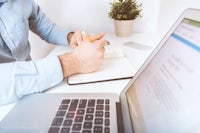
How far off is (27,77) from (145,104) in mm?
343

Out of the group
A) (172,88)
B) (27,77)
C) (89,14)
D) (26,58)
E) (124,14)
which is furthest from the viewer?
(89,14)

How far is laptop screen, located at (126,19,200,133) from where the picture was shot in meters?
0.28

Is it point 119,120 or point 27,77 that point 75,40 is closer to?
point 27,77

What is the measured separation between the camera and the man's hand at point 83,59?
0.63 m

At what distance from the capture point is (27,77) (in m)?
0.57

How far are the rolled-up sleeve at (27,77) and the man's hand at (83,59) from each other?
0.03 metres

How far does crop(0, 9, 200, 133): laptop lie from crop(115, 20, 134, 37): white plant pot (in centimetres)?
61

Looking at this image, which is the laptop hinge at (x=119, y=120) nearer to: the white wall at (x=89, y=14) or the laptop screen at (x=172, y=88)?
the laptop screen at (x=172, y=88)

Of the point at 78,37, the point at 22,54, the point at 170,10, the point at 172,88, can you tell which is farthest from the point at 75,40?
the point at 172,88

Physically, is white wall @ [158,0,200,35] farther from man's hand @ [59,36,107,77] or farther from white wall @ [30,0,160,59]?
man's hand @ [59,36,107,77]

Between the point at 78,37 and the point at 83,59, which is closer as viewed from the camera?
the point at 83,59

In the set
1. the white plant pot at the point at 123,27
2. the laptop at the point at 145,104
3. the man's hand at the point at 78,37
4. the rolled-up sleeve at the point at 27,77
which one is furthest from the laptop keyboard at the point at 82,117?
the white plant pot at the point at 123,27

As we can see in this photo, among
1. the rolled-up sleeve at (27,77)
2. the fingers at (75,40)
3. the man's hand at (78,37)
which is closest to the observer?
the rolled-up sleeve at (27,77)

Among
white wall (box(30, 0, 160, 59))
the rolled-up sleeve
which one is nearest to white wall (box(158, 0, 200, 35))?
white wall (box(30, 0, 160, 59))
